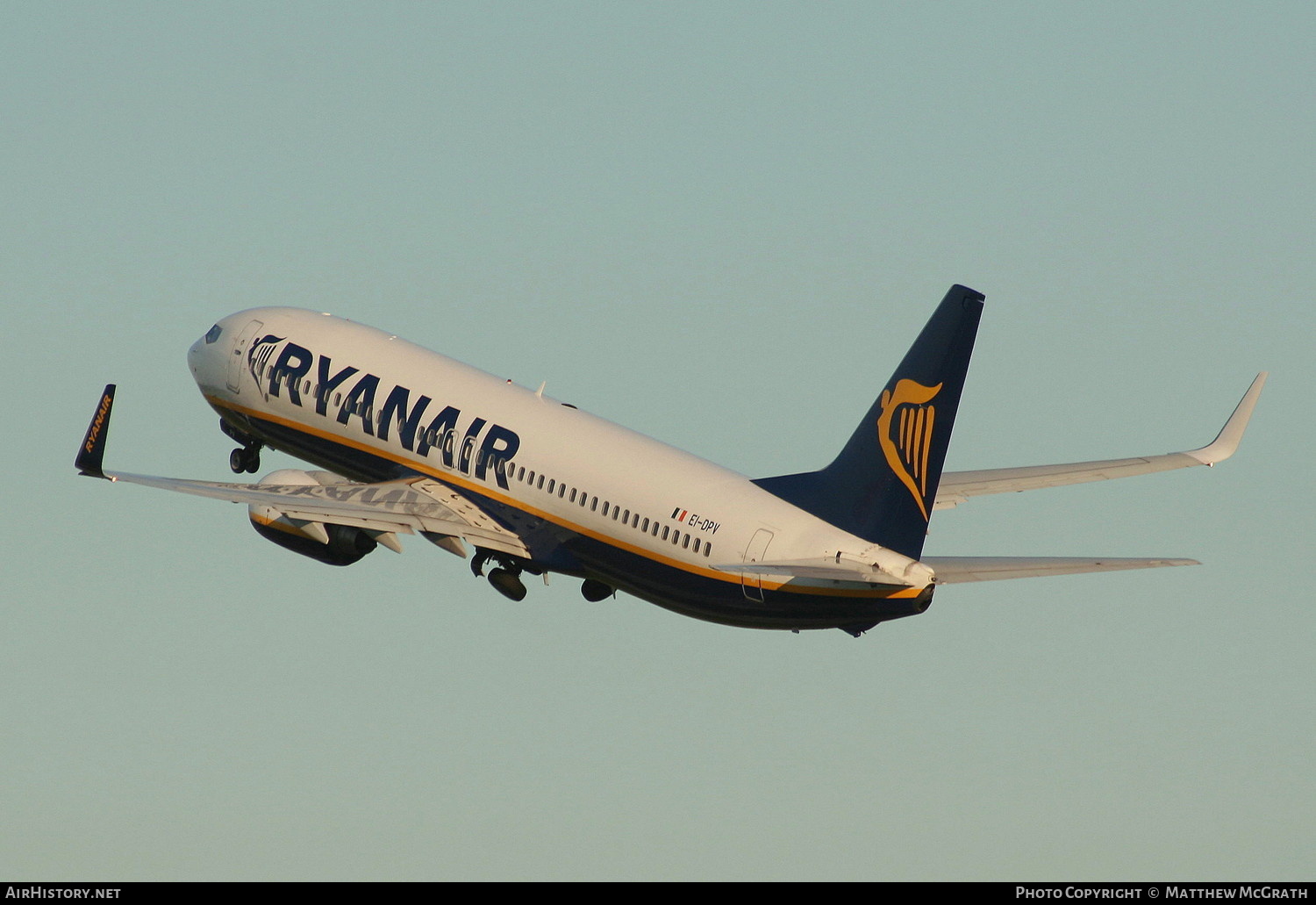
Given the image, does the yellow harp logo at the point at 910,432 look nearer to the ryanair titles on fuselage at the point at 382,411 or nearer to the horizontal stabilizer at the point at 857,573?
the horizontal stabilizer at the point at 857,573

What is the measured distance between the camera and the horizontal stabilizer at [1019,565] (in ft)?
163

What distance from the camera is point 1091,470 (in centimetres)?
6206

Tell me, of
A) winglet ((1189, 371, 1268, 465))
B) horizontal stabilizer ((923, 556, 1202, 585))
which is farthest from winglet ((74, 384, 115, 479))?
winglet ((1189, 371, 1268, 465))

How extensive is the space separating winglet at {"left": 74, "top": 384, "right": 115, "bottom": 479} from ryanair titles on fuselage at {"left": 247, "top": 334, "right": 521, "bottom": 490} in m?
9.02

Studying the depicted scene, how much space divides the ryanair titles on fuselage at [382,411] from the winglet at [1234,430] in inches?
770

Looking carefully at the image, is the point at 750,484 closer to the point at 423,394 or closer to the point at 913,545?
the point at 913,545

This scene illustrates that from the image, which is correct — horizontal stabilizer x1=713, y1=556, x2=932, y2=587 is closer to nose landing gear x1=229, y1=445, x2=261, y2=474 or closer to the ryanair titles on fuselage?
the ryanair titles on fuselage

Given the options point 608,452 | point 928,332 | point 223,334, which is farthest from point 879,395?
point 223,334

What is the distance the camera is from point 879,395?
2020 inches

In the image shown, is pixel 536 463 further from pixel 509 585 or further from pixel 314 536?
pixel 314 536

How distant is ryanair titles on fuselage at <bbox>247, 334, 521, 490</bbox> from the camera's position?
6094 cm

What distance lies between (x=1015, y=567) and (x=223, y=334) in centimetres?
3018

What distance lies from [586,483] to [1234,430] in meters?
18.8

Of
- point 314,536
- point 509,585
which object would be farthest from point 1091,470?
point 314,536
